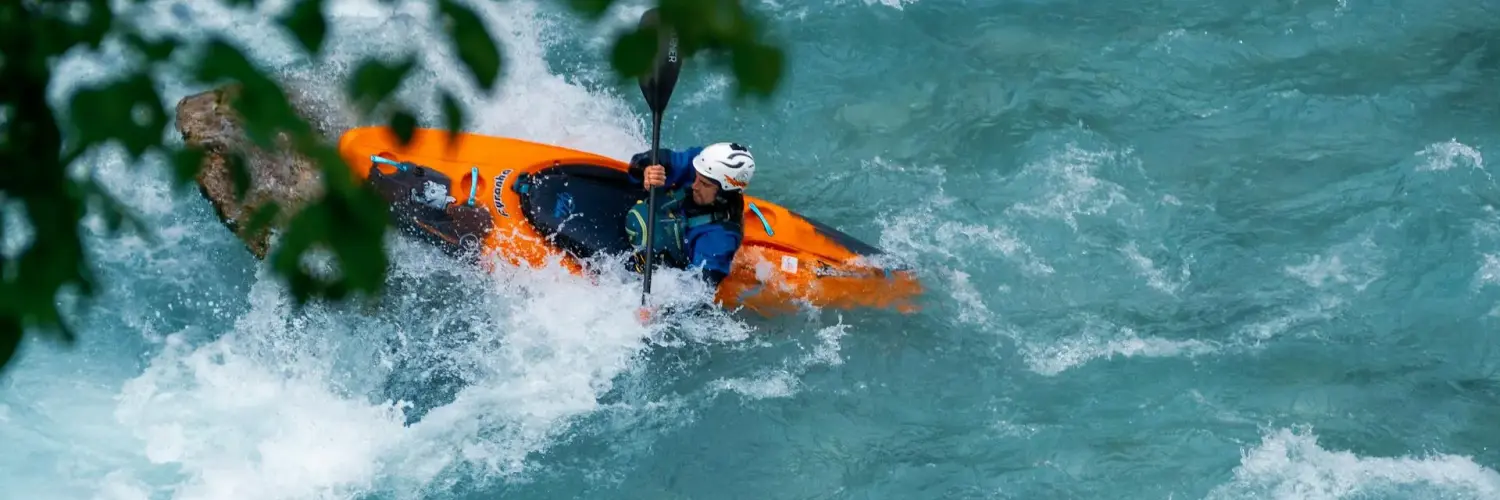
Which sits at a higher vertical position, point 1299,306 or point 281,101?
point 281,101

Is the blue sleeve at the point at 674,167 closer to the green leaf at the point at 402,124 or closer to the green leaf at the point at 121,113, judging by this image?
the green leaf at the point at 402,124

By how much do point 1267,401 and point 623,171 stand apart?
3.23 metres

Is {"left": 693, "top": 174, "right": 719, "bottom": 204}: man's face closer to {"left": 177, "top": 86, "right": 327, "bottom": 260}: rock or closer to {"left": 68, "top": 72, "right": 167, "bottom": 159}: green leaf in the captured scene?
{"left": 177, "top": 86, "right": 327, "bottom": 260}: rock

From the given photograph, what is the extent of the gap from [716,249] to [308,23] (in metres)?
4.14

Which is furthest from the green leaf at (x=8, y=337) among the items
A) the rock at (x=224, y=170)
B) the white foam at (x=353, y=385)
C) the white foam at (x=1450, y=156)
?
the white foam at (x=1450, y=156)

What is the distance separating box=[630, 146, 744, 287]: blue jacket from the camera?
241 inches

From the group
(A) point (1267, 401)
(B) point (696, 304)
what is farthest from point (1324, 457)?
(B) point (696, 304)

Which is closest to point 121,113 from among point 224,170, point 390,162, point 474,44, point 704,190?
point 474,44

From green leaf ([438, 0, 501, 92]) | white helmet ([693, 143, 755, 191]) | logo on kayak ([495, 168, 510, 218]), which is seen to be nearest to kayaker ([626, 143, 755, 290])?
white helmet ([693, 143, 755, 191])

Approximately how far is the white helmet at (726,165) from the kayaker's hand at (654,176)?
155mm

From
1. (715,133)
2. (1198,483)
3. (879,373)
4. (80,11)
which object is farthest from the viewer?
(715,133)

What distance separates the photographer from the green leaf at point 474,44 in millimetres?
1930

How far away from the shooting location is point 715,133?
311 inches

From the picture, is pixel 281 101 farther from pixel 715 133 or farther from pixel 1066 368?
pixel 715 133
